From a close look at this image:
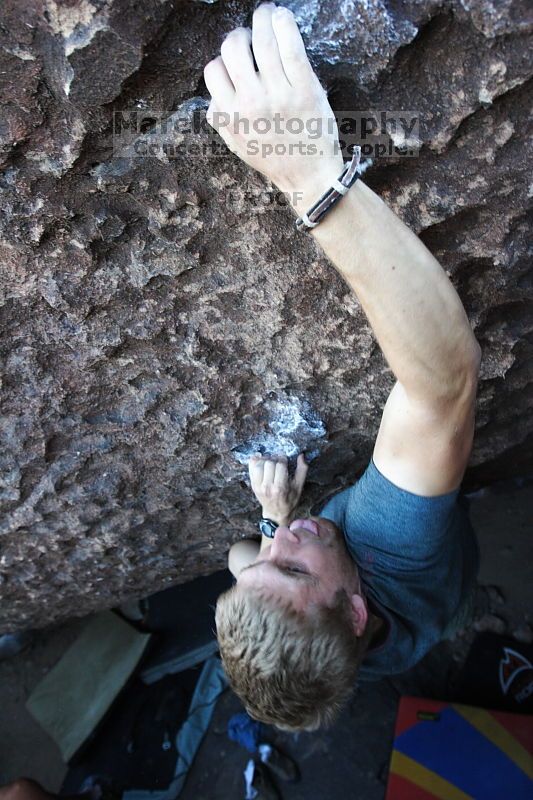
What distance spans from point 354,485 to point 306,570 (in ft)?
0.65

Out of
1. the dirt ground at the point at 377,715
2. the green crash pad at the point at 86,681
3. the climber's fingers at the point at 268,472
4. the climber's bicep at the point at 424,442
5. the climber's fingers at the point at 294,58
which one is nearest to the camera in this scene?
the climber's fingers at the point at 294,58

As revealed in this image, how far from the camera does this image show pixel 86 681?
8.48 feet

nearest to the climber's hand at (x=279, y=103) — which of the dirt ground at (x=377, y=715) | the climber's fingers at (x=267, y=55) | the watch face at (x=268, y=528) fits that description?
the climber's fingers at (x=267, y=55)

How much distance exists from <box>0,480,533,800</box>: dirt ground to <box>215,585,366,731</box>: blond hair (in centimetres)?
138

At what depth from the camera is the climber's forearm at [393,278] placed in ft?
2.54

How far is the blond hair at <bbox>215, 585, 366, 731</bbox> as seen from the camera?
109 centimetres

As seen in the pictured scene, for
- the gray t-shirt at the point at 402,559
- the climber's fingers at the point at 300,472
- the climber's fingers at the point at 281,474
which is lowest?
the gray t-shirt at the point at 402,559

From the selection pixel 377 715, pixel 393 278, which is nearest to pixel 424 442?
pixel 393 278

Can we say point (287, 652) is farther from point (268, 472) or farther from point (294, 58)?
point (294, 58)

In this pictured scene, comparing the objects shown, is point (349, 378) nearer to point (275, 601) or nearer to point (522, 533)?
point (275, 601)

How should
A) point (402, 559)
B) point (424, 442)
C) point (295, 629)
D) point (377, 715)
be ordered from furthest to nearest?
point (377, 715)
point (402, 559)
point (295, 629)
point (424, 442)

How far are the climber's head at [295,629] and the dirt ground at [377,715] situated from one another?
1.36 m

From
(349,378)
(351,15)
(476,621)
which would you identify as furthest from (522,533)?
(351,15)

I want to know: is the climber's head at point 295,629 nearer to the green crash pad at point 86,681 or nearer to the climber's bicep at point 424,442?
the climber's bicep at point 424,442
